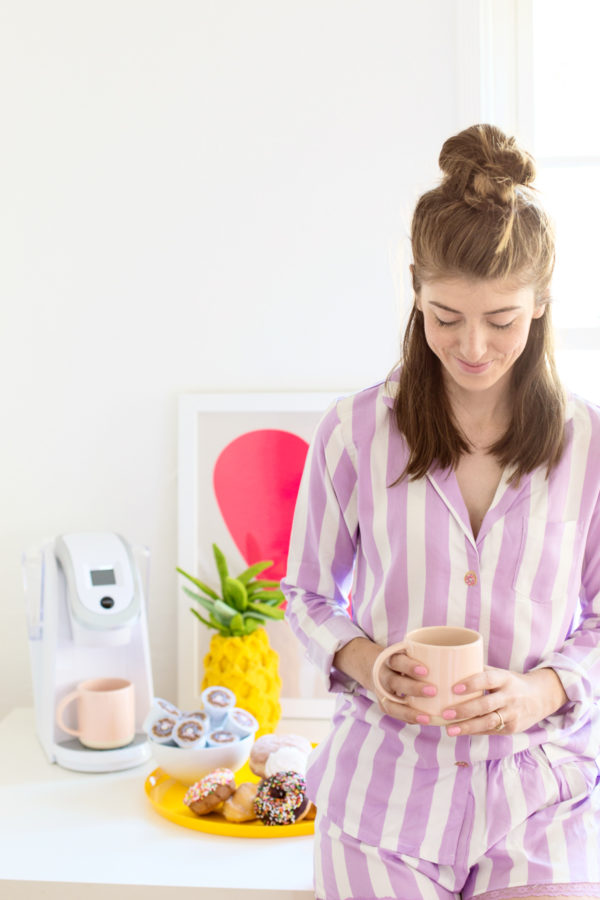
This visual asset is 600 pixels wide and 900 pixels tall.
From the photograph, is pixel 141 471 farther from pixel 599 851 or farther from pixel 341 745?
pixel 599 851

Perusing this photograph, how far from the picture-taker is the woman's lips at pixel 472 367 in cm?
100

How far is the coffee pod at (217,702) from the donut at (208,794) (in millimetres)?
122

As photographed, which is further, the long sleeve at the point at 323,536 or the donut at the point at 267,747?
the donut at the point at 267,747

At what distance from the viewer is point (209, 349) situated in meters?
1.72

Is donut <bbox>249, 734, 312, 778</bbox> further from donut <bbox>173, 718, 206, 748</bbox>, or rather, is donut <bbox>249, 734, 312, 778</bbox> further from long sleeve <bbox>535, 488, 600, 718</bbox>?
long sleeve <bbox>535, 488, 600, 718</bbox>

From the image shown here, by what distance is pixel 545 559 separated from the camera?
41.1 inches

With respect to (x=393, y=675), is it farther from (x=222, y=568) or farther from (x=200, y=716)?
(x=222, y=568)

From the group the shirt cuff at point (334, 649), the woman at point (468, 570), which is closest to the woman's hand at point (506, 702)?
the woman at point (468, 570)

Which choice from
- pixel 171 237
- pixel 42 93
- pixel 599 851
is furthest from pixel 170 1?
pixel 599 851

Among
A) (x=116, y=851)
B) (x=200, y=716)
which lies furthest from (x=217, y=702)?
(x=116, y=851)

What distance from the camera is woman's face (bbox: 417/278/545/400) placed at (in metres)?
0.96

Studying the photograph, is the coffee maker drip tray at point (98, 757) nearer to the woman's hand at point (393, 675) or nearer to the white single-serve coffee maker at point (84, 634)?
the white single-serve coffee maker at point (84, 634)

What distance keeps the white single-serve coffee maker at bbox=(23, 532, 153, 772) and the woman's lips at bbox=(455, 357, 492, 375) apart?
0.71 meters

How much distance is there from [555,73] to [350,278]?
1.62ft
